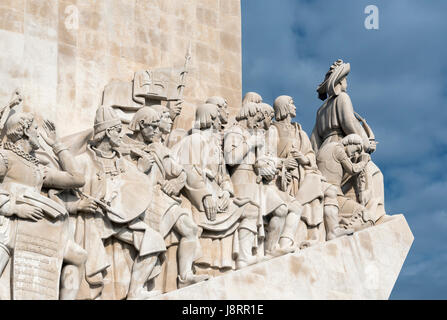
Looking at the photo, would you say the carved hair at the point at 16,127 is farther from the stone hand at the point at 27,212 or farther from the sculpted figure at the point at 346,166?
the sculpted figure at the point at 346,166

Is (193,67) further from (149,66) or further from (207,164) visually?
(207,164)

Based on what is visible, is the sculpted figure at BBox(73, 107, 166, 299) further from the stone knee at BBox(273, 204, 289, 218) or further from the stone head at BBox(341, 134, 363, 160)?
the stone head at BBox(341, 134, 363, 160)

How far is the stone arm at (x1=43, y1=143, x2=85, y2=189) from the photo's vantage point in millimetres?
11016

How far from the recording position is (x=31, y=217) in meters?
10.5

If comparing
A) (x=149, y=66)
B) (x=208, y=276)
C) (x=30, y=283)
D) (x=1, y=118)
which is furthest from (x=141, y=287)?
(x=149, y=66)

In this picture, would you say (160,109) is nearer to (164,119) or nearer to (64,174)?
(164,119)

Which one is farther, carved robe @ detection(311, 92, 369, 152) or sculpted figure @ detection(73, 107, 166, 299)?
carved robe @ detection(311, 92, 369, 152)

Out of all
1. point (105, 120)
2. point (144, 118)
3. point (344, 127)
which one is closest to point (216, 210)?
point (144, 118)

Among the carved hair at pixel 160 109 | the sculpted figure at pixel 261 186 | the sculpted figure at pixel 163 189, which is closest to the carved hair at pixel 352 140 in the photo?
the sculpted figure at pixel 261 186

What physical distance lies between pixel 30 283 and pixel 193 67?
5.51 metres

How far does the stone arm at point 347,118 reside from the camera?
14.8 metres

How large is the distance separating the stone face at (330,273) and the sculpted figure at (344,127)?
549 mm

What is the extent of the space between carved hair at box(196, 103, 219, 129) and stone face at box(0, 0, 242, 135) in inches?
56.1

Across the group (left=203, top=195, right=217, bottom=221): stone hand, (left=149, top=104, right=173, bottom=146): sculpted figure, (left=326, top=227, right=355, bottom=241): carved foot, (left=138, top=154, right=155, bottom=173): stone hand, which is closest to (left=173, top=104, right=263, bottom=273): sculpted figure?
(left=203, top=195, right=217, bottom=221): stone hand
